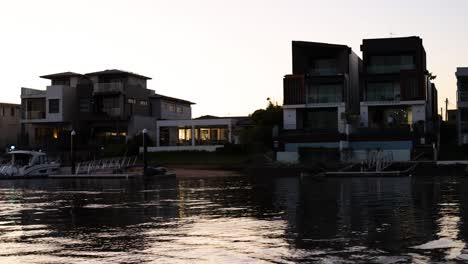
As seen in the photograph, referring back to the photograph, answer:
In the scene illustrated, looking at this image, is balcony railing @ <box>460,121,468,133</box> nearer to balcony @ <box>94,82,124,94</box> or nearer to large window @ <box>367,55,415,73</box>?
large window @ <box>367,55,415,73</box>

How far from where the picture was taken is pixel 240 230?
55.2 ft

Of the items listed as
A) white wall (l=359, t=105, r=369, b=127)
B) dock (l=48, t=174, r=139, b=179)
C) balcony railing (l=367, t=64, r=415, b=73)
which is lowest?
dock (l=48, t=174, r=139, b=179)

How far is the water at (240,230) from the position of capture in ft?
42.2

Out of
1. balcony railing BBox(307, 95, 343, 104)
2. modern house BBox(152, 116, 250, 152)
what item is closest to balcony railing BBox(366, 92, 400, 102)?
balcony railing BBox(307, 95, 343, 104)

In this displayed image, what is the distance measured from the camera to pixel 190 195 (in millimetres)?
30766

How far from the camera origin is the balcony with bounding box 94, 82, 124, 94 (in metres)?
80.1

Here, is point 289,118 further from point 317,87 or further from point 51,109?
point 51,109

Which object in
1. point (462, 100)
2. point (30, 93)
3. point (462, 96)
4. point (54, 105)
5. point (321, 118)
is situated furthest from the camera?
point (30, 93)

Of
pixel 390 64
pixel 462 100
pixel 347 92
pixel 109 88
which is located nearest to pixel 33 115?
pixel 109 88

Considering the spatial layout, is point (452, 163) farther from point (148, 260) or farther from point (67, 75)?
point (67, 75)

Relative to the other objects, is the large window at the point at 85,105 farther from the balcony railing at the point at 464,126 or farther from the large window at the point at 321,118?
the balcony railing at the point at 464,126

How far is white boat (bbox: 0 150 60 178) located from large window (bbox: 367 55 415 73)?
34.6 meters

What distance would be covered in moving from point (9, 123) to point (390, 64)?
5381 centimetres

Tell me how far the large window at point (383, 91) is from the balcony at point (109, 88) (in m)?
30.0
